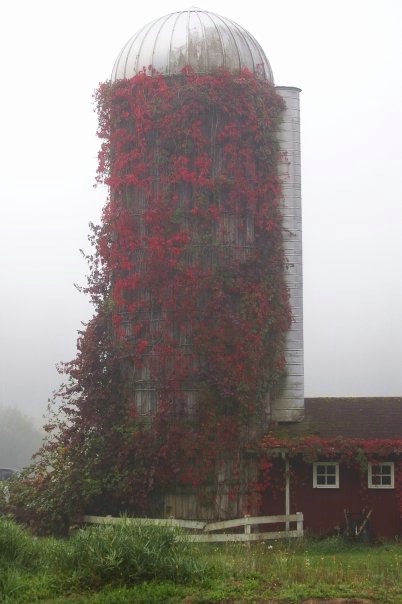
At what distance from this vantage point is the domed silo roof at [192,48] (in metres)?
25.7

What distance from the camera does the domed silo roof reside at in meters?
25.7

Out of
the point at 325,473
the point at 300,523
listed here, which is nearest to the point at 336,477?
the point at 325,473

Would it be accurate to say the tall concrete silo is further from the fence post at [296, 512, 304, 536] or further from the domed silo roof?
the fence post at [296, 512, 304, 536]

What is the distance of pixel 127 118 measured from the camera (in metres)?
25.7

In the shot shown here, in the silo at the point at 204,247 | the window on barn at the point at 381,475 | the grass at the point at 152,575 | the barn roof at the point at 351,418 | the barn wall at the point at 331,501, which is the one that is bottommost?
the grass at the point at 152,575

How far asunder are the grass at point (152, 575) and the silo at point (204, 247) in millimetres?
8382

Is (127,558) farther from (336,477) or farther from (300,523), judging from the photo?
(336,477)

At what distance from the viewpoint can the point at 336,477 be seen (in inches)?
939

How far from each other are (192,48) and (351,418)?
10.5m

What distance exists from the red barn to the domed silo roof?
32.0 feet

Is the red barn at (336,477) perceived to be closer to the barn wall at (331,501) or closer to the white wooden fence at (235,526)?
the barn wall at (331,501)

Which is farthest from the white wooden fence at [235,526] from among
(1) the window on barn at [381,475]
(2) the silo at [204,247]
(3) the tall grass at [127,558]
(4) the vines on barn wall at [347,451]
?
(3) the tall grass at [127,558]

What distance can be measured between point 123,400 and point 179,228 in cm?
458

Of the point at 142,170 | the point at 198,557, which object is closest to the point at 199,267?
the point at 142,170
